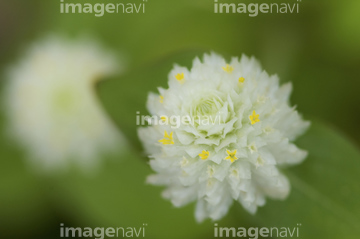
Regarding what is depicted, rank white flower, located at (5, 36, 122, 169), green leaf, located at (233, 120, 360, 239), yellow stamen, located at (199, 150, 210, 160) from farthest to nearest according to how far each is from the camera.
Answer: white flower, located at (5, 36, 122, 169)
green leaf, located at (233, 120, 360, 239)
yellow stamen, located at (199, 150, 210, 160)

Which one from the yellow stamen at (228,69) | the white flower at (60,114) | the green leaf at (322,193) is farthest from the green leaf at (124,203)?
the yellow stamen at (228,69)

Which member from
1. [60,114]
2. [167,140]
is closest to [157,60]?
[167,140]

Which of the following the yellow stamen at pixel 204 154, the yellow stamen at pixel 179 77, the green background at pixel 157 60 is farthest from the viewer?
the green background at pixel 157 60

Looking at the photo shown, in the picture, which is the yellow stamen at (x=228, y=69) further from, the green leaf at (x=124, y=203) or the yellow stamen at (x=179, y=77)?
the green leaf at (x=124, y=203)

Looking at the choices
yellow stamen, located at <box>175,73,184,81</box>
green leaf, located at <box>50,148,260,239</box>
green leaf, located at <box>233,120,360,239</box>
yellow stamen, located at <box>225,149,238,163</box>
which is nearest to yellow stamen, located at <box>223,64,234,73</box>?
yellow stamen, located at <box>175,73,184,81</box>

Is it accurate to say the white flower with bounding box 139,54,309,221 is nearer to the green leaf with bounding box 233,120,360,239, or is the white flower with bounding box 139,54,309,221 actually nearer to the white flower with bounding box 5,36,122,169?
the green leaf with bounding box 233,120,360,239

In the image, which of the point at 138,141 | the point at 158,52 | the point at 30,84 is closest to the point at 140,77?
the point at 138,141

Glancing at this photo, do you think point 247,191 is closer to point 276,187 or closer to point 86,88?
point 276,187
